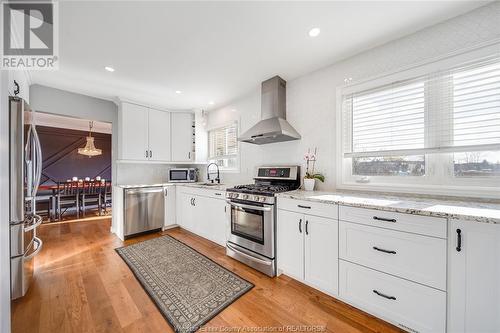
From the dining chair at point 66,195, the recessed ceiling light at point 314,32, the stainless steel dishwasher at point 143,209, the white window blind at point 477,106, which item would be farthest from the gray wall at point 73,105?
the white window blind at point 477,106

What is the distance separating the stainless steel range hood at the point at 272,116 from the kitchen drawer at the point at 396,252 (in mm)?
1375

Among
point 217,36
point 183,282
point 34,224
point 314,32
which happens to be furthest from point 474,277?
point 34,224

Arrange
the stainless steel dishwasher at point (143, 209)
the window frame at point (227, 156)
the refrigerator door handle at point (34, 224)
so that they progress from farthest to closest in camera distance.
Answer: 1. the window frame at point (227, 156)
2. the stainless steel dishwasher at point (143, 209)
3. the refrigerator door handle at point (34, 224)

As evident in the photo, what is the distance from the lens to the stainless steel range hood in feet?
8.42

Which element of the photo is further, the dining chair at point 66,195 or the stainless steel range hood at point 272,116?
the dining chair at point 66,195

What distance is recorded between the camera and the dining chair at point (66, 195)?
4.61 m

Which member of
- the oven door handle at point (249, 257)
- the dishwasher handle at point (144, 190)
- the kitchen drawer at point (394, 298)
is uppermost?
the dishwasher handle at point (144, 190)

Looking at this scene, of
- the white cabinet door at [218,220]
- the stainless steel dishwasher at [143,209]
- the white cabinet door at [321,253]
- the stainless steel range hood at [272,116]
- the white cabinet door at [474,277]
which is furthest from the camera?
the stainless steel dishwasher at [143,209]

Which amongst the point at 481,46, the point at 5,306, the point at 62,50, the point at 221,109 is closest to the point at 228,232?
the point at 5,306

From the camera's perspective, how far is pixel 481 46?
1.54 m

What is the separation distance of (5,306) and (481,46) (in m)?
3.67

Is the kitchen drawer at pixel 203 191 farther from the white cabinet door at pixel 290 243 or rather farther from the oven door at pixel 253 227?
the white cabinet door at pixel 290 243

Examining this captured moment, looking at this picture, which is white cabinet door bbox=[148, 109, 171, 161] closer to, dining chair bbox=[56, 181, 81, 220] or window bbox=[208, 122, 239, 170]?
window bbox=[208, 122, 239, 170]

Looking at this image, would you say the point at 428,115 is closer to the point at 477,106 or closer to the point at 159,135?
the point at 477,106
